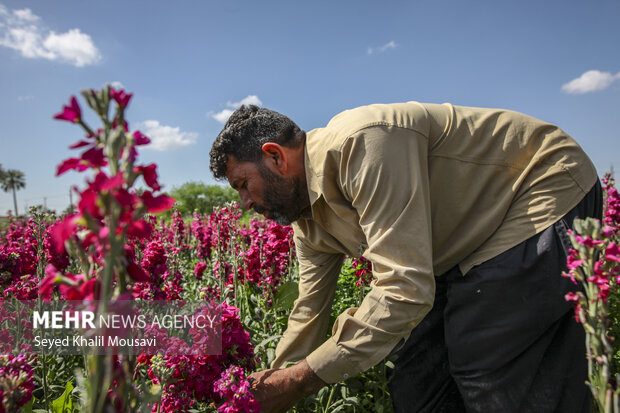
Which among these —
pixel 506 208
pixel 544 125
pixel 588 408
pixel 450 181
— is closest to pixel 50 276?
pixel 450 181

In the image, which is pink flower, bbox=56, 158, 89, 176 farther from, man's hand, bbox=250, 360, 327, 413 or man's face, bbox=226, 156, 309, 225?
man's face, bbox=226, 156, 309, 225

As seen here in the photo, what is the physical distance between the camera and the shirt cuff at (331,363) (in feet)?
6.32

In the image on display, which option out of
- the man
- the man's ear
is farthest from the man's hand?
the man's ear

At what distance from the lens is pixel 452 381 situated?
8.86 feet

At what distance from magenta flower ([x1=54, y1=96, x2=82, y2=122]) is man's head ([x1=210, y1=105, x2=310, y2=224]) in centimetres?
149

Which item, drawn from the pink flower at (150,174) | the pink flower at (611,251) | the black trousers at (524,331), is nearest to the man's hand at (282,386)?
the black trousers at (524,331)

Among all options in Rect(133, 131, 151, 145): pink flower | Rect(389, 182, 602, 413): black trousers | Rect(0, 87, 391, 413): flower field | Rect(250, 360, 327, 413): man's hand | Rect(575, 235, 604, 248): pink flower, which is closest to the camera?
Rect(0, 87, 391, 413): flower field

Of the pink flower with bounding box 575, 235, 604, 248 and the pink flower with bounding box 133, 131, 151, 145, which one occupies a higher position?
the pink flower with bounding box 133, 131, 151, 145

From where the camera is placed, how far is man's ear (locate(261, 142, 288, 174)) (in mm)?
2369

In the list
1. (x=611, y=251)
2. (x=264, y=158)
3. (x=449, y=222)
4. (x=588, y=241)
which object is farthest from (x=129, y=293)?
(x=449, y=222)

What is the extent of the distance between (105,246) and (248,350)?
1.32 metres

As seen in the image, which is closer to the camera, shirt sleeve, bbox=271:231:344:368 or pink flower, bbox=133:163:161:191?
pink flower, bbox=133:163:161:191

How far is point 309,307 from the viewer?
2.78 m

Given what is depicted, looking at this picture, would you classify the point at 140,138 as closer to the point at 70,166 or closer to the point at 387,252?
the point at 70,166
